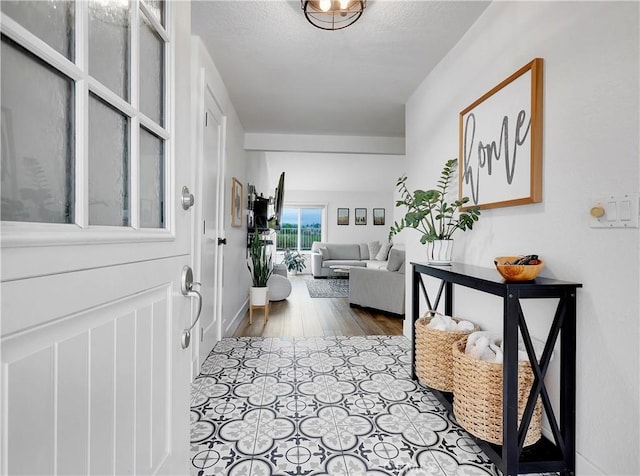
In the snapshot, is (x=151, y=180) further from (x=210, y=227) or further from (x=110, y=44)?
(x=210, y=227)

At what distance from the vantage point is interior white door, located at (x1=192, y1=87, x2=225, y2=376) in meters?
2.40

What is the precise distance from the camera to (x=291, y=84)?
2.97 meters

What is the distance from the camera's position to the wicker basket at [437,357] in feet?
6.17

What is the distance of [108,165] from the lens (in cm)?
66

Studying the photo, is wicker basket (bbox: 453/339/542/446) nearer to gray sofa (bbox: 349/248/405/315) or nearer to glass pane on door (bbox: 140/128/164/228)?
glass pane on door (bbox: 140/128/164/228)

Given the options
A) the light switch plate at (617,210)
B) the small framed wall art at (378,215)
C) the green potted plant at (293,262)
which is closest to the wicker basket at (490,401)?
the light switch plate at (617,210)

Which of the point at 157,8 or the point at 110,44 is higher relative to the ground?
the point at 157,8

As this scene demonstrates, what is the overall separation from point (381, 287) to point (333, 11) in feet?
9.97

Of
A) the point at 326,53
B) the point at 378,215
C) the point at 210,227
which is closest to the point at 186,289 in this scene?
the point at 210,227

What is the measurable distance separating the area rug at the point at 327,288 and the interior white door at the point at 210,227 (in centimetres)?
282

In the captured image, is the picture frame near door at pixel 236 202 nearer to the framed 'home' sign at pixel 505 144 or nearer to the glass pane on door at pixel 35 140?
the framed 'home' sign at pixel 505 144

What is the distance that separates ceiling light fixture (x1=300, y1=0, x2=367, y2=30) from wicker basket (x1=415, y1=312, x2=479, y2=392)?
68.8 inches

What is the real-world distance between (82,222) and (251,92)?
291cm

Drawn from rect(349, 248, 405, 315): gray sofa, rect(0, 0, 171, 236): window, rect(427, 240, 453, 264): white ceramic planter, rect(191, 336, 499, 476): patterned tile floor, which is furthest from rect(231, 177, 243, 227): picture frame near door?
rect(0, 0, 171, 236): window
